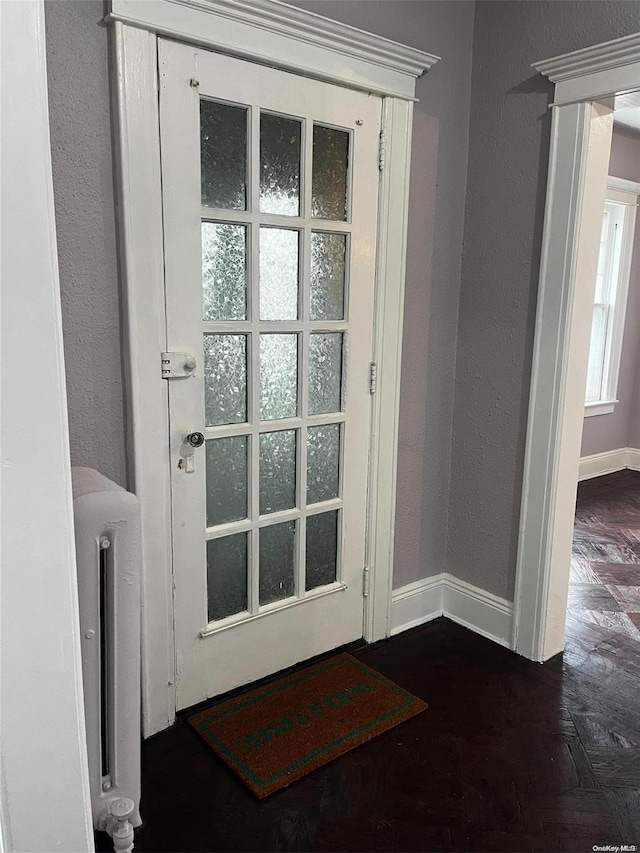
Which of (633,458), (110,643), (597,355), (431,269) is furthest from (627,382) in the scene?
(110,643)

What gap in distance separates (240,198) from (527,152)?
1146mm

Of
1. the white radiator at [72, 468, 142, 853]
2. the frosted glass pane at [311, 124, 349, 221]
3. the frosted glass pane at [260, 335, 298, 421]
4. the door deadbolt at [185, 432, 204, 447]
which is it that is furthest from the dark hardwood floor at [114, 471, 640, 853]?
Result: the frosted glass pane at [311, 124, 349, 221]

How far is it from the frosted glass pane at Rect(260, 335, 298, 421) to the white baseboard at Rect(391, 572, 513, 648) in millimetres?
1011

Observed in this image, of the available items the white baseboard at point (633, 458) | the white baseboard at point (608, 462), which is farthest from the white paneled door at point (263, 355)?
the white baseboard at point (633, 458)

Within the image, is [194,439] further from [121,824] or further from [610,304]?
[610,304]

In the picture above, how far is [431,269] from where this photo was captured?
2697 millimetres

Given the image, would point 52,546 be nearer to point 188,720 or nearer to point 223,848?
point 223,848

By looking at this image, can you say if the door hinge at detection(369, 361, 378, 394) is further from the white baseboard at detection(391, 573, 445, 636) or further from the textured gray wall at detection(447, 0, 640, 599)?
the white baseboard at detection(391, 573, 445, 636)

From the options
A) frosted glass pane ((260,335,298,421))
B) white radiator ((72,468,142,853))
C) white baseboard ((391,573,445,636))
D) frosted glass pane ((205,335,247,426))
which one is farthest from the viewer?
white baseboard ((391,573,445,636))

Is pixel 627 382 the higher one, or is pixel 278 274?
pixel 278 274

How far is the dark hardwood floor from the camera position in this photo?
5.77 ft

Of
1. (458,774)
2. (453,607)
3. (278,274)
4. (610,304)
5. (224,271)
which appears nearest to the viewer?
(458,774)

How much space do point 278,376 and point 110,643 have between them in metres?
1.05

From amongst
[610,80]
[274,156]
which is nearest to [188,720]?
[274,156]
